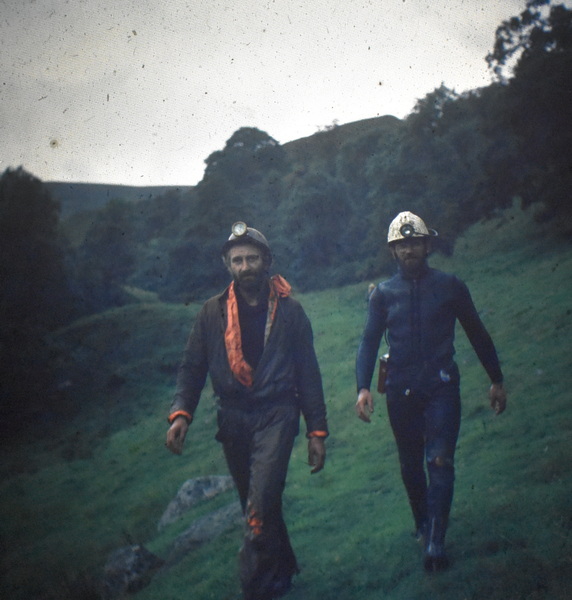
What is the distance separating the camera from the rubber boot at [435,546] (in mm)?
4621

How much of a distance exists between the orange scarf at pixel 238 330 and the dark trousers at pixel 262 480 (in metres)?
0.31

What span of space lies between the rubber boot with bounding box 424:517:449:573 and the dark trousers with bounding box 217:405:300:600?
3.62ft

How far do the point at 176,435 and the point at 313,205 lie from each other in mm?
50520

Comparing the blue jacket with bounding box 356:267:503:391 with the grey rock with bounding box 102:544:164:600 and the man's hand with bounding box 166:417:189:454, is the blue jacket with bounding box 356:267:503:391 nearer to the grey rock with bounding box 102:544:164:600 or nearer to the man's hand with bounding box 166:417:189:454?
the man's hand with bounding box 166:417:189:454

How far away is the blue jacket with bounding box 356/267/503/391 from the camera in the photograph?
16.4 ft

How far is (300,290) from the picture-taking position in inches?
2037

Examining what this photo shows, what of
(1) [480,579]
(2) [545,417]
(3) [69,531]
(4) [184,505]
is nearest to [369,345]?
(1) [480,579]

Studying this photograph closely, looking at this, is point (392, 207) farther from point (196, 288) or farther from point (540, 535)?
point (540, 535)

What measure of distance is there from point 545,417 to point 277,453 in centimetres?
680

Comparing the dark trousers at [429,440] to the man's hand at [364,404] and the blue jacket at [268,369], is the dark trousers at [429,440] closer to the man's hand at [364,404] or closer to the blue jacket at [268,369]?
the man's hand at [364,404]

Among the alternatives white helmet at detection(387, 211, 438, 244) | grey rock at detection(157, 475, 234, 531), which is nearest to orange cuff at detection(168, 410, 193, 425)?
white helmet at detection(387, 211, 438, 244)

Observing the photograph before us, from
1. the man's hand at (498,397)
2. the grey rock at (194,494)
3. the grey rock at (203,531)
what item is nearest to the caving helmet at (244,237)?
the man's hand at (498,397)

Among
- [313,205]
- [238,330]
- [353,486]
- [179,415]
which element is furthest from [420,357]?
[313,205]

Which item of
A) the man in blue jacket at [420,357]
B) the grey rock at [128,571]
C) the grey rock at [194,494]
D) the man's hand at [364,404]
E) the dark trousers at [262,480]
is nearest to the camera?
the dark trousers at [262,480]
